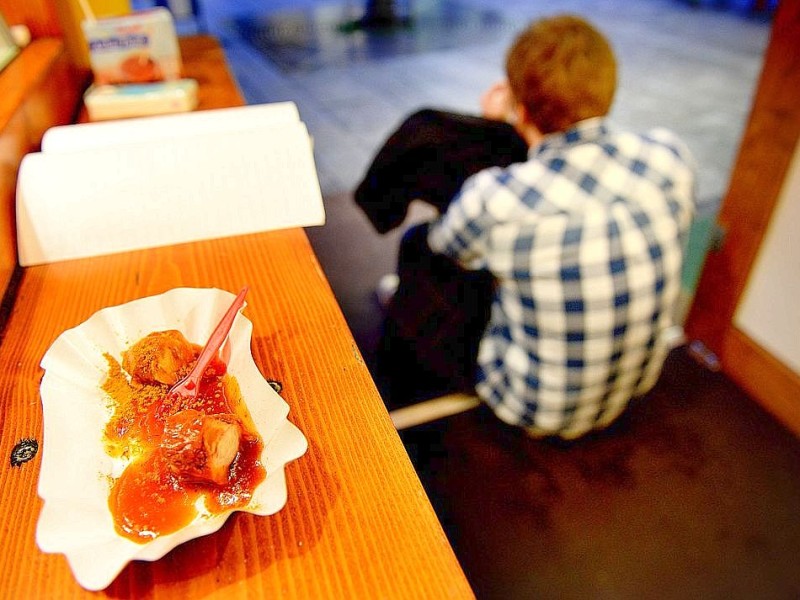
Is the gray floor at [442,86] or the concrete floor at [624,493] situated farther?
the gray floor at [442,86]

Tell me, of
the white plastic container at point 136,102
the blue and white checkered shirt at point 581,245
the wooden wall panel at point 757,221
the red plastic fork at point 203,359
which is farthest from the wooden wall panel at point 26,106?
the wooden wall panel at point 757,221

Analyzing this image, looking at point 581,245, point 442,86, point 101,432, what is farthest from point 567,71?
point 442,86

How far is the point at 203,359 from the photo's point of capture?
2.16ft

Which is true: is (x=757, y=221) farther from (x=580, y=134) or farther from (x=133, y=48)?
(x=133, y=48)

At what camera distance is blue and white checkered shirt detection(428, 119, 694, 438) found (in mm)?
1117

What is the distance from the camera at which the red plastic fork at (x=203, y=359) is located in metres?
0.66

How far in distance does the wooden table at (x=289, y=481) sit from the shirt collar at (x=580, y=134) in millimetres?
601

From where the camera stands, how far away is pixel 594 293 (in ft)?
3.79

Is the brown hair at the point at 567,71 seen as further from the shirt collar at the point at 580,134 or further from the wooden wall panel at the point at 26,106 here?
the wooden wall panel at the point at 26,106

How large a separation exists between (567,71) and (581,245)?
1.19 ft

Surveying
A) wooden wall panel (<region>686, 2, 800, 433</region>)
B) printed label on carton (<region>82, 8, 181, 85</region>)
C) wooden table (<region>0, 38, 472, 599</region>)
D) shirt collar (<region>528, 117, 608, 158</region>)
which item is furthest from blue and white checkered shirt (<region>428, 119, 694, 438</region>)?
printed label on carton (<region>82, 8, 181, 85</region>)

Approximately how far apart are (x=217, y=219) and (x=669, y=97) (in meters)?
4.26

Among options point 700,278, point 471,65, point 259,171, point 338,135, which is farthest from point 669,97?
point 259,171

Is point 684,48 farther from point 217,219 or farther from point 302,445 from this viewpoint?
point 302,445
